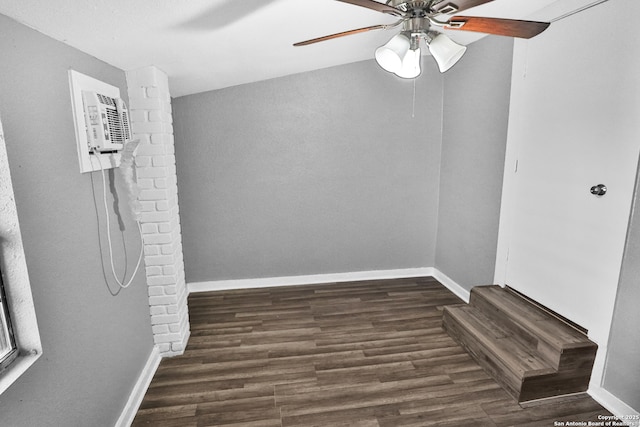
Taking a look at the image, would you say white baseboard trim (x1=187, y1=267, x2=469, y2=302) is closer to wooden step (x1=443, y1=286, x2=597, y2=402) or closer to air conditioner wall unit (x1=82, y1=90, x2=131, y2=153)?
wooden step (x1=443, y1=286, x2=597, y2=402)

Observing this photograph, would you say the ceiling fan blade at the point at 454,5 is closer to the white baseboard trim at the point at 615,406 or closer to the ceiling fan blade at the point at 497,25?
the ceiling fan blade at the point at 497,25

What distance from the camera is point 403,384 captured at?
2.20 metres

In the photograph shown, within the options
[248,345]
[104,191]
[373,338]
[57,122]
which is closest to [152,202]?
[104,191]

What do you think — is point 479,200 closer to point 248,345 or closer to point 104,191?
point 248,345

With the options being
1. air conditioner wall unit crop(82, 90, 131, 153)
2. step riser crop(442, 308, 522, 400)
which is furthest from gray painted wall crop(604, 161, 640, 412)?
air conditioner wall unit crop(82, 90, 131, 153)

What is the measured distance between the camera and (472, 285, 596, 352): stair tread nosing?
2.05m

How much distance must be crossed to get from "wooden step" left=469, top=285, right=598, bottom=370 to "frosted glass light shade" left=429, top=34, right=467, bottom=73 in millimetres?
1687

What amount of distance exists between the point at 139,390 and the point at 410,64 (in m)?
2.31

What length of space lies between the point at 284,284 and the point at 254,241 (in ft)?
1.82

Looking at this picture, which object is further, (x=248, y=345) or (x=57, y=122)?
(x=248, y=345)

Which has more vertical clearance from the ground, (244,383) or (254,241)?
(254,241)

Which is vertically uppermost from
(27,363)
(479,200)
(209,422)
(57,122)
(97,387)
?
(57,122)

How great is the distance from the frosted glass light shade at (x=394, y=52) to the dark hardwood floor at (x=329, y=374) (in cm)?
182

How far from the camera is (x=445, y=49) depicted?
160 centimetres
